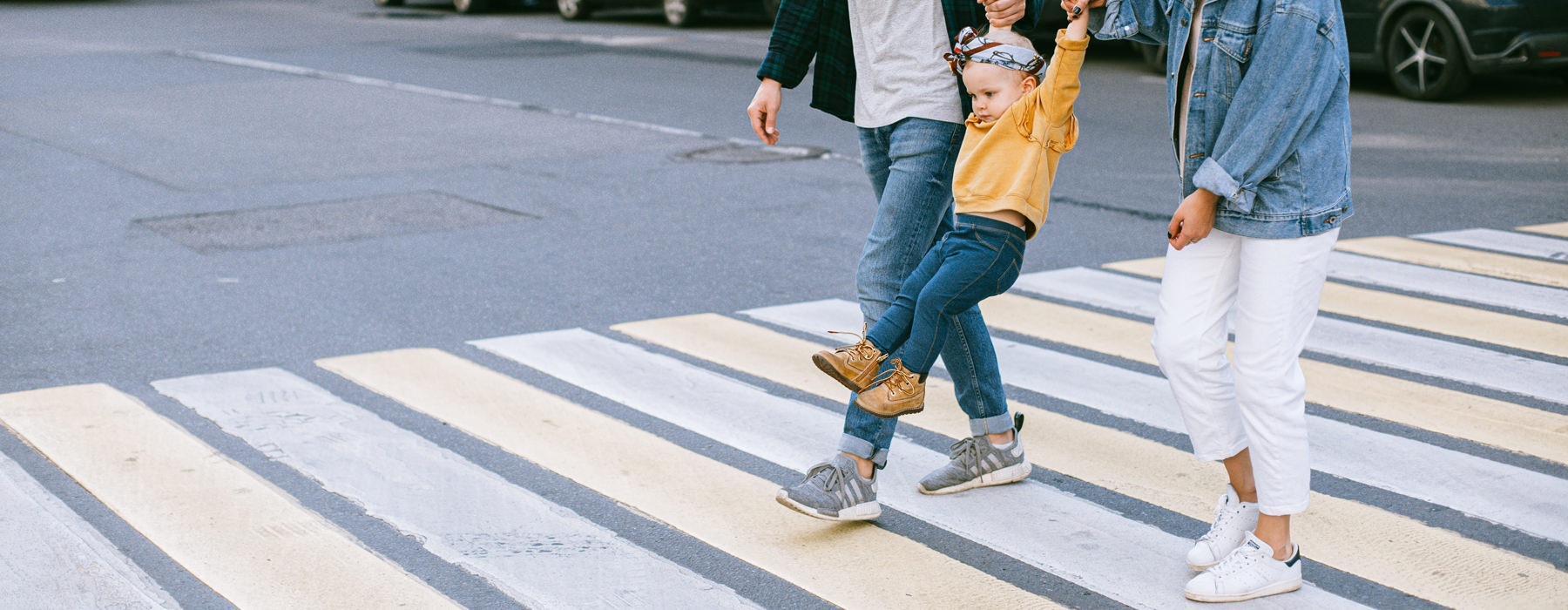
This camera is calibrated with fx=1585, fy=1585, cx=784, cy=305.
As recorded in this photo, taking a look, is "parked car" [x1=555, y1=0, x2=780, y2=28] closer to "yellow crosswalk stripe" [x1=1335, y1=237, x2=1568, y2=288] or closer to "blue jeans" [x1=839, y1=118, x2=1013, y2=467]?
"yellow crosswalk stripe" [x1=1335, y1=237, x2=1568, y2=288]

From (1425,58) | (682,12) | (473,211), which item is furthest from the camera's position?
(682,12)

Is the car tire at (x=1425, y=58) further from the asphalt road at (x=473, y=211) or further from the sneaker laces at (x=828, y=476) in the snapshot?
the sneaker laces at (x=828, y=476)

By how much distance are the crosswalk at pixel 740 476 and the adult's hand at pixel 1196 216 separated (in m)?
0.82

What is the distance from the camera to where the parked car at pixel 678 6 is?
2383 centimetres

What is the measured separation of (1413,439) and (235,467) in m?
3.38

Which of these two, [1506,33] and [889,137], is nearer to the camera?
[889,137]

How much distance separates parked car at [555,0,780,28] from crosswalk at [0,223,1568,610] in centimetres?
1726

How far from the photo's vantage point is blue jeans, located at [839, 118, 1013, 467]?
3848mm

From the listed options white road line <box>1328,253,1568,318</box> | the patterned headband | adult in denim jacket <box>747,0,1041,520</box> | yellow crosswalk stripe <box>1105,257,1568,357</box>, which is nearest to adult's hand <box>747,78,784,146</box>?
adult in denim jacket <box>747,0,1041,520</box>

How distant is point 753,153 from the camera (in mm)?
Answer: 10898

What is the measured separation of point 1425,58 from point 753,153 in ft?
19.6

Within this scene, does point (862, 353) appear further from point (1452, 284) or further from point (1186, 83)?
point (1452, 284)

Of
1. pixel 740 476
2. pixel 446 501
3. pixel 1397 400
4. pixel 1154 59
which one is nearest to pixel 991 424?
pixel 740 476

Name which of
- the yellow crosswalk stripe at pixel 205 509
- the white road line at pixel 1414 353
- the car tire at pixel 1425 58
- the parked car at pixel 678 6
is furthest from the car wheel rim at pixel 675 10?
the yellow crosswalk stripe at pixel 205 509
